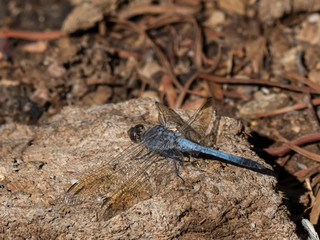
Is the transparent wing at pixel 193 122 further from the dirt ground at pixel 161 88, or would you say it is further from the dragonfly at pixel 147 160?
Result: the dirt ground at pixel 161 88

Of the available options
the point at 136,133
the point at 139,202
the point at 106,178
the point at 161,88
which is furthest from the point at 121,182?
the point at 161,88

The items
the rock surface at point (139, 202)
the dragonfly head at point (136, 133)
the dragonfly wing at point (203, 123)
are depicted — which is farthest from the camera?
the dragonfly wing at point (203, 123)

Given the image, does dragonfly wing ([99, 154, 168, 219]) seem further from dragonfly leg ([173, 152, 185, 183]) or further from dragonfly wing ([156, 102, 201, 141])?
dragonfly wing ([156, 102, 201, 141])

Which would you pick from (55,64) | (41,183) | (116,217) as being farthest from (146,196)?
(55,64)

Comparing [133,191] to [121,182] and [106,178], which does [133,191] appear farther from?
[106,178]

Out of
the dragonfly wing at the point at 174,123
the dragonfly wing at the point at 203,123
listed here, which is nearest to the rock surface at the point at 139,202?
the dragonfly wing at the point at 203,123

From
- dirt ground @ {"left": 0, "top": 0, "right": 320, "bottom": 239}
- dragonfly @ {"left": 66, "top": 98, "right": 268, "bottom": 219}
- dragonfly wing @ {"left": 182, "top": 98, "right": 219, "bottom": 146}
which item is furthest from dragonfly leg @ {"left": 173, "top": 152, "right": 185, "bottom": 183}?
dragonfly wing @ {"left": 182, "top": 98, "right": 219, "bottom": 146}
